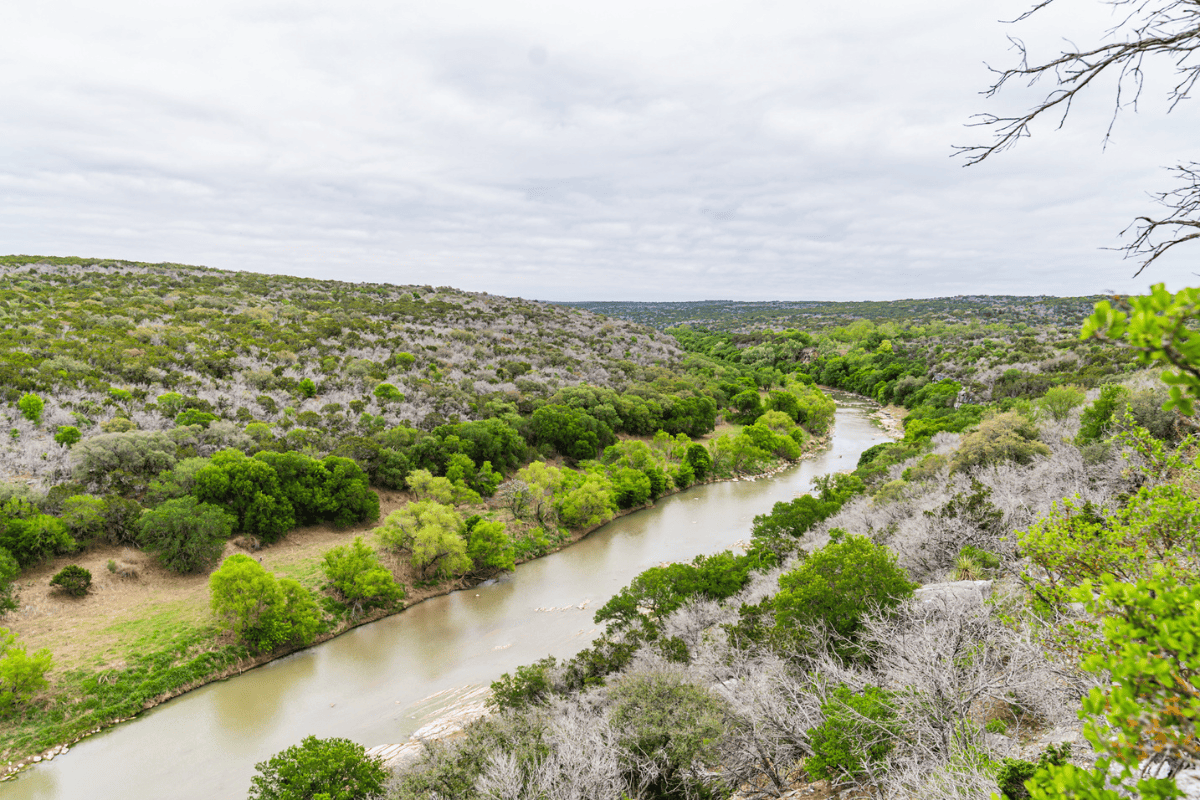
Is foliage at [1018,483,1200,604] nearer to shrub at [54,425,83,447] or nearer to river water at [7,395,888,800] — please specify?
river water at [7,395,888,800]

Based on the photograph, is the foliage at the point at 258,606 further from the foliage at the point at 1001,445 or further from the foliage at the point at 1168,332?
the foliage at the point at 1001,445

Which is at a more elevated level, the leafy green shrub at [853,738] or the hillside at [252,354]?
the hillside at [252,354]

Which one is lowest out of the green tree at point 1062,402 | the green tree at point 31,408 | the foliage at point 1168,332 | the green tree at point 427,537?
the green tree at point 427,537

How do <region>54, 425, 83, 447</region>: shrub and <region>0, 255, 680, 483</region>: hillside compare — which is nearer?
<region>54, 425, 83, 447</region>: shrub

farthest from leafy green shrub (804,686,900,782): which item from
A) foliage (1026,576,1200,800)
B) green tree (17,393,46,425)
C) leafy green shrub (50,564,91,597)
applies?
green tree (17,393,46,425)

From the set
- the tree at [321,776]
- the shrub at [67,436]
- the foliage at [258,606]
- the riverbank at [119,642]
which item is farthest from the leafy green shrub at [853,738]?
the shrub at [67,436]

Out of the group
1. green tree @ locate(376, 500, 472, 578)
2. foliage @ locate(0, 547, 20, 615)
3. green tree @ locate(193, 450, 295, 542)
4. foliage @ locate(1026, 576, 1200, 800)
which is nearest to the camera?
foliage @ locate(1026, 576, 1200, 800)

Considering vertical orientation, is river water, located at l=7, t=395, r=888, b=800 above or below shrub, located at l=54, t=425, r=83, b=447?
below
